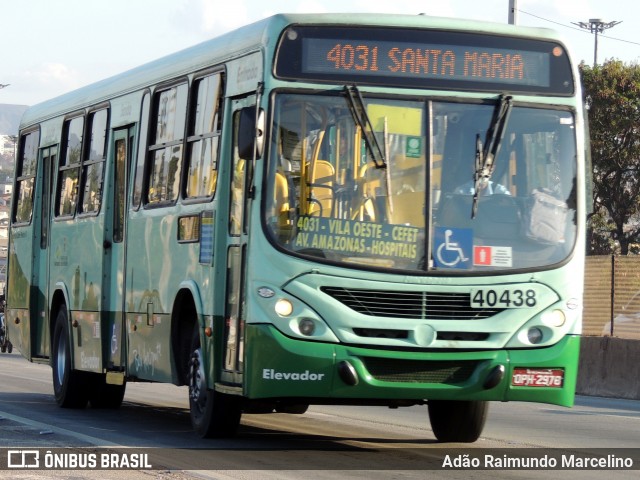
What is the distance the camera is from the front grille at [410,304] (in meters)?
11.4

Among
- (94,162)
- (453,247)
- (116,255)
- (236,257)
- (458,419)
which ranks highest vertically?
(94,162)

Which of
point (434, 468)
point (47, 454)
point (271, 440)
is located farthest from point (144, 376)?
point (434, 468)

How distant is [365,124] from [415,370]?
6.19ft

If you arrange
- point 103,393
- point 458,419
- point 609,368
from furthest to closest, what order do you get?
point 609,368
point 103,393
point 458,419

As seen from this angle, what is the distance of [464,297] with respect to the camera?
11547mm

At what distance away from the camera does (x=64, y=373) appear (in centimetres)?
1770

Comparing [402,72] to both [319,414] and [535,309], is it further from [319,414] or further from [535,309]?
[319,414]

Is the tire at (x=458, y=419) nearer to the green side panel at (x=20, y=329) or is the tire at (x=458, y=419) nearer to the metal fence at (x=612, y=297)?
the green side panel at (x=20, y=329)

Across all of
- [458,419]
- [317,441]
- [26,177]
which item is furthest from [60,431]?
[26,177]

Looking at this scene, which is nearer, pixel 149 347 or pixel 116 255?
pixel 149 347

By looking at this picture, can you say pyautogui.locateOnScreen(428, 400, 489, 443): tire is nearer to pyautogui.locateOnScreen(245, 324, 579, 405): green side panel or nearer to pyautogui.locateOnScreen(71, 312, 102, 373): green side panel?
pyautogui.locateOnScreen(245, 324, 579, 405): green side panel

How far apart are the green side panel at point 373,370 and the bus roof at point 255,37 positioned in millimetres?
2154

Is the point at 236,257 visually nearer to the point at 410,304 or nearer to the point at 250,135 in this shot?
the point at 250,135

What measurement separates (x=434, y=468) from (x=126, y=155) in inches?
228
